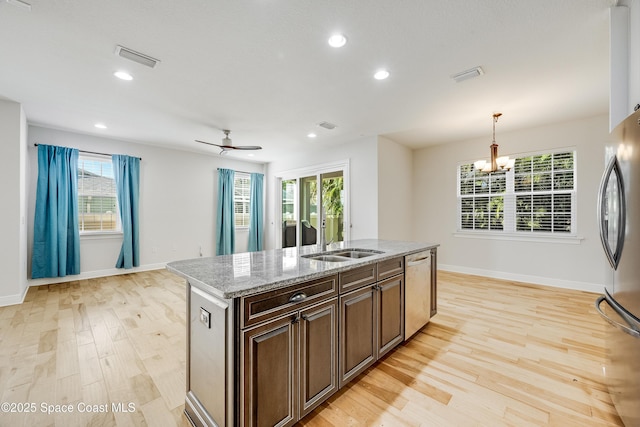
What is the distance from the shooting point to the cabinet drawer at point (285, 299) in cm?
126

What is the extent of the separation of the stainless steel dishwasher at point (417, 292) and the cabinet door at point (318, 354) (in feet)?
3.35

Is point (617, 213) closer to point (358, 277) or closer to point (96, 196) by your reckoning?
point (358, 277)

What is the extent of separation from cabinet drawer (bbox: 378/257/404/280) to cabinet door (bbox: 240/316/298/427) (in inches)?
37.1

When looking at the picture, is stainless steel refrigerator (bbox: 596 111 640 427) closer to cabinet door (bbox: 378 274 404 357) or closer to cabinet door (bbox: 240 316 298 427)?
cabinet door (bbox: 378 274 404 357)

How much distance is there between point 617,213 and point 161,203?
6.53m

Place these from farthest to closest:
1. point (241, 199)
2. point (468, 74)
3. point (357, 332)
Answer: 1. point (241, 199)
2. point (468, 74)
3. point (357, 332)

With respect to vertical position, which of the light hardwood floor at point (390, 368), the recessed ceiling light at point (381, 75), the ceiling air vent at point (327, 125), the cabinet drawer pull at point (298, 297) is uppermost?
the ceiling air vent at point (327, 125)

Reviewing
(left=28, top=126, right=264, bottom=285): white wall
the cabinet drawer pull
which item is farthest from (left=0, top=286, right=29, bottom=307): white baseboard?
the cabinet drawer pull

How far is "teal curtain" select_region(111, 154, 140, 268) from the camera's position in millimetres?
5023

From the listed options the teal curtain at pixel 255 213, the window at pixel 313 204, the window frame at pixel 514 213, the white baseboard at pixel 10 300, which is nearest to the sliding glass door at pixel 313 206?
the window at pixel 313 204

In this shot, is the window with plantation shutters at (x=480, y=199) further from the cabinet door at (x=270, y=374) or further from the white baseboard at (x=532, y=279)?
the cabinet door at (x=270, y=374)

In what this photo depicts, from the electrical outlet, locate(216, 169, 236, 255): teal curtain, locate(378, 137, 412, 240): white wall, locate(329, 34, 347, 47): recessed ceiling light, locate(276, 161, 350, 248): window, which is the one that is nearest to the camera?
the electrical outlet

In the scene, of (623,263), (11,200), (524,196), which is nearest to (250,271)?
(623,263)

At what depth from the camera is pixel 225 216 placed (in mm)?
6414
